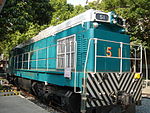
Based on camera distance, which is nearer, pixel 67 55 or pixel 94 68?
pixel 94 68

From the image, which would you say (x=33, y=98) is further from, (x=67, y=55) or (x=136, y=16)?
(x=136, y=16)

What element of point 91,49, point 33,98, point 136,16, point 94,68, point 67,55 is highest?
point 136,16

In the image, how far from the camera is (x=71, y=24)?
6.56 meters

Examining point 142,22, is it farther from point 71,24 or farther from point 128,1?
point 71,24

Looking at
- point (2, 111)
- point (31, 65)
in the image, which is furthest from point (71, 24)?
point (31, 65)

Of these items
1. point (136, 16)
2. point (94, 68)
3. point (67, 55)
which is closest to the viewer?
point (94, 68)

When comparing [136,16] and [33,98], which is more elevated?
[136,16]

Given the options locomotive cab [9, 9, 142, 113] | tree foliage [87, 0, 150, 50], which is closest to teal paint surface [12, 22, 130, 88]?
locomotive cab [9, 9, 142, 113]

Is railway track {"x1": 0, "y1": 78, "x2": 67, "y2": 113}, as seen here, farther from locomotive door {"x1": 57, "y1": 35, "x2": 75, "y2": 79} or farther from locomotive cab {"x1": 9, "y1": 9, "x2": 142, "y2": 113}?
locomotive door {"x1": 57, "y1": 35, "x2": 75, "y2": 79}

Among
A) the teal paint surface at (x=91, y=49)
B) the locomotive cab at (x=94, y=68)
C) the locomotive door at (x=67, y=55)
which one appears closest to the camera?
the locomotive cab at (x=94, y=68)

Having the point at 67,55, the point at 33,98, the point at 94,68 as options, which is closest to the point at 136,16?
the point at 67,55

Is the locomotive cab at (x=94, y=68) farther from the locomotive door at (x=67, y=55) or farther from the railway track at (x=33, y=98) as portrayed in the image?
the railway track at (x=33, y=98)

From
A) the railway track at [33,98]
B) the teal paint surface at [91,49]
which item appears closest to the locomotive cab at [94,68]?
the teal paint surface at [91,49]

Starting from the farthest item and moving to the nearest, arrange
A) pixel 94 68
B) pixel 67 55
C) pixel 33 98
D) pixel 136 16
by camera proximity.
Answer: pixel 136 16 → pixel 33 98 → pixel 67 55 → pixel 94 68
